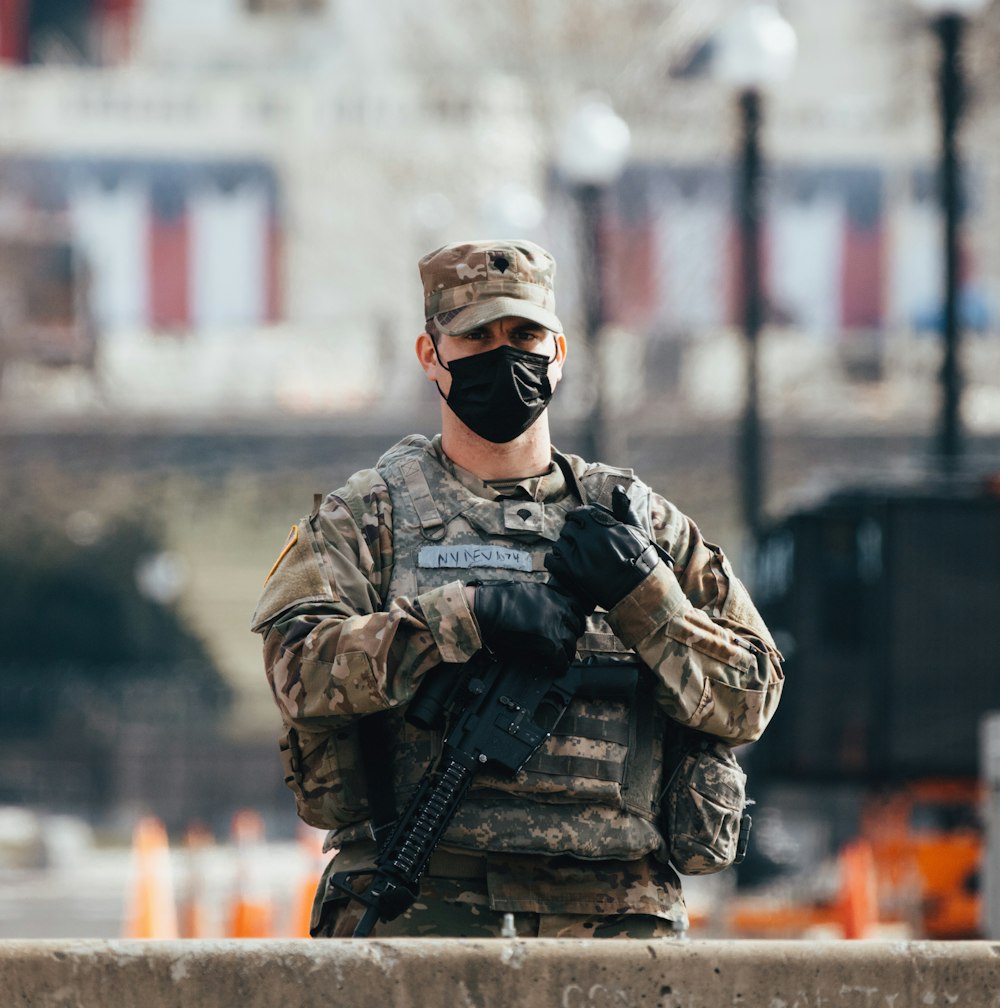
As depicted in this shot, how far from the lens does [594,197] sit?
22.9 metres

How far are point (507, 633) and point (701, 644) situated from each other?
39 cm

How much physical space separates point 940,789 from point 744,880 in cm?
316

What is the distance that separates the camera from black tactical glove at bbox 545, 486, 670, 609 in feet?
16.0

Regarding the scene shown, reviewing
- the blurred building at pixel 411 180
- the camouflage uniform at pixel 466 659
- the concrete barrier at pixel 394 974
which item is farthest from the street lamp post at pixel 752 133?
the blurred building at pixel 411 180

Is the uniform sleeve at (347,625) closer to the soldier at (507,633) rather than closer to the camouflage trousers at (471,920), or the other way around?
the soldier at (507,633)

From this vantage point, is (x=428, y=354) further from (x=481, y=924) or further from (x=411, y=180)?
(x=411, y=180)

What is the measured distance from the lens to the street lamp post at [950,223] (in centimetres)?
1636

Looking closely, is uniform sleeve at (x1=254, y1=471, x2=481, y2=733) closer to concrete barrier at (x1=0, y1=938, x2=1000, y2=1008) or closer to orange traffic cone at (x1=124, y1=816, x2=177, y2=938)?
concrete barrier at (x1=0, y1=938, x2=1000, y2=1008)

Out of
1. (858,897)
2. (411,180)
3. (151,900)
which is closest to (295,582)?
(151,900)

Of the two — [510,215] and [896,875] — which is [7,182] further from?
[896,875]

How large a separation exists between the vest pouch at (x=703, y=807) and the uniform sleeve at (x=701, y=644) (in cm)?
7

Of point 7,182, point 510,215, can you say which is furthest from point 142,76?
point 510,215

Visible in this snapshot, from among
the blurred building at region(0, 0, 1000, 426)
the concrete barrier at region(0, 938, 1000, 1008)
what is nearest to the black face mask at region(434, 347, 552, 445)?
the concrete barrier at region(0, 938, 1000, 1008)

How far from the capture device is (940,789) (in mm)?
15992
